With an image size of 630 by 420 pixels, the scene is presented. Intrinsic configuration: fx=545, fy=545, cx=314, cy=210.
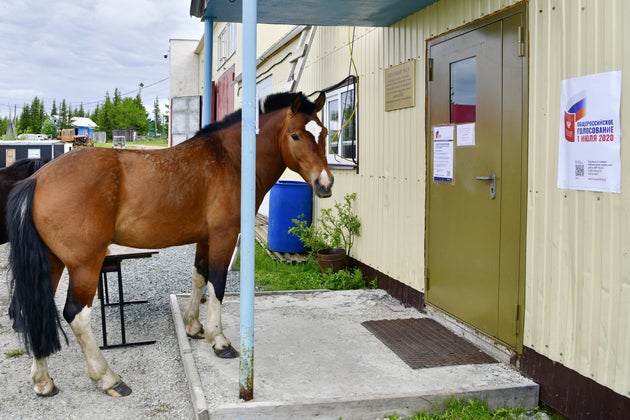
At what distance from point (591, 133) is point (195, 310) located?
325 cm

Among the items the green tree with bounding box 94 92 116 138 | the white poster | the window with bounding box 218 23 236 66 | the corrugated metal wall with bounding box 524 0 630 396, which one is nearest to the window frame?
the corrugated metal wall with bounding box 524 0 630 396

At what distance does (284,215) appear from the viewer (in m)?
8.02

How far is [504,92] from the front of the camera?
3.81 meters

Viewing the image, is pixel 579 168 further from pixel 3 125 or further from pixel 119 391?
pixel 3 125

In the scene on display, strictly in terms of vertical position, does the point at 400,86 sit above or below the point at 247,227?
above

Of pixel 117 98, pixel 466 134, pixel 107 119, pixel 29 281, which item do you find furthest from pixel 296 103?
pixel 117 98

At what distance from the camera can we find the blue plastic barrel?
26.2ft

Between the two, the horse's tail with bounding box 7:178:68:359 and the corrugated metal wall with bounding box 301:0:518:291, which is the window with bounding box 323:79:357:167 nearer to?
the corrugated metal wall with bounding box 301:0:518:291

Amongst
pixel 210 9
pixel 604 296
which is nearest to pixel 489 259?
pixel 604 296

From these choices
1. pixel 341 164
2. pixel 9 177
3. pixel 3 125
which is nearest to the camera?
pixel 9 177

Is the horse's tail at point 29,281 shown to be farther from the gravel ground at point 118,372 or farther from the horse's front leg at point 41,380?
the gravel ground at point 118,372

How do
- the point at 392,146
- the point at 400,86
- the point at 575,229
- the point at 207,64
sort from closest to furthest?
the point at 575,229 → the point at 400,86 → the point at 392,146 → the point at 207,64

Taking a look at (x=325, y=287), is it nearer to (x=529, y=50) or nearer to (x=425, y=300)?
(x=425, y=300)

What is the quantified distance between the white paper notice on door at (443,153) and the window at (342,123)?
2094 millimetres
